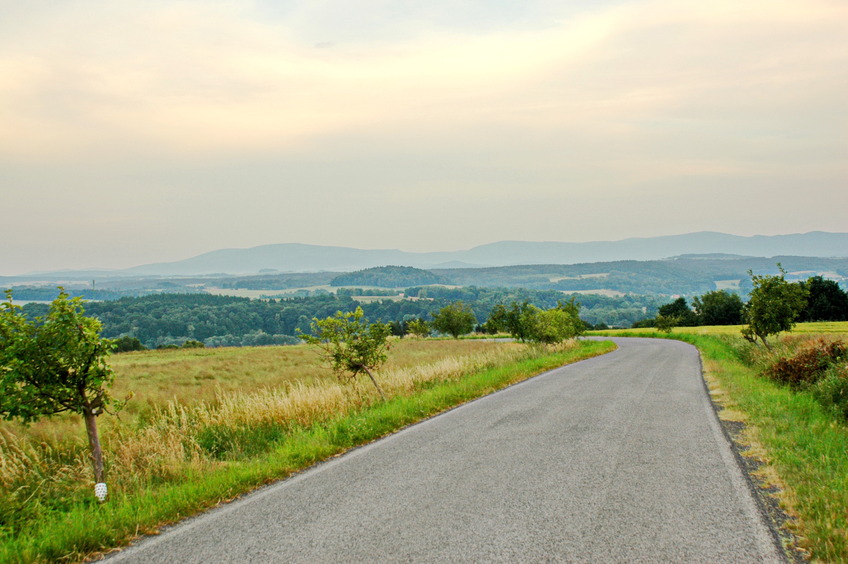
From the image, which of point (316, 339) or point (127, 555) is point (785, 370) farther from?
point (127, 555)

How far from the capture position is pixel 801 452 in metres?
7.78

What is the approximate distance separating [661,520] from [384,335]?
10051 mm

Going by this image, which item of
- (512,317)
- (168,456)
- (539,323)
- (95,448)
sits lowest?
(512,317)

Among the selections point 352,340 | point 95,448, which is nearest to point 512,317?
point 352,340

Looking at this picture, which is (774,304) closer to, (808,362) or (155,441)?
(808,362)

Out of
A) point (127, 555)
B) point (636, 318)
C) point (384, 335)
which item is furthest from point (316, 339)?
point (636, 318)

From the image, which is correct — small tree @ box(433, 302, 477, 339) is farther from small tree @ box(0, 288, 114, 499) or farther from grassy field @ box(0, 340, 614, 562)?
small tree @ box(0, 288, 114, 499)

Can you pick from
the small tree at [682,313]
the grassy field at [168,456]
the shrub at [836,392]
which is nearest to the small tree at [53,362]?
the grassy field at [168,456]

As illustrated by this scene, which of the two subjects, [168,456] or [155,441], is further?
[155,441]

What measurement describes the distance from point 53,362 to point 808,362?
18.4 meters

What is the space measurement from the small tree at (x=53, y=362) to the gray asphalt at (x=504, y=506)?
100 inches

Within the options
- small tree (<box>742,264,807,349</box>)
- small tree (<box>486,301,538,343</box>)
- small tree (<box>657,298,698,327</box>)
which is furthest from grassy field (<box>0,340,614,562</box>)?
small tree (<box>657,298,698,327</box>)

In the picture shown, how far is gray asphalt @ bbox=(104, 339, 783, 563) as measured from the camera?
457 cm

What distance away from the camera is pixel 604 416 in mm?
10906
